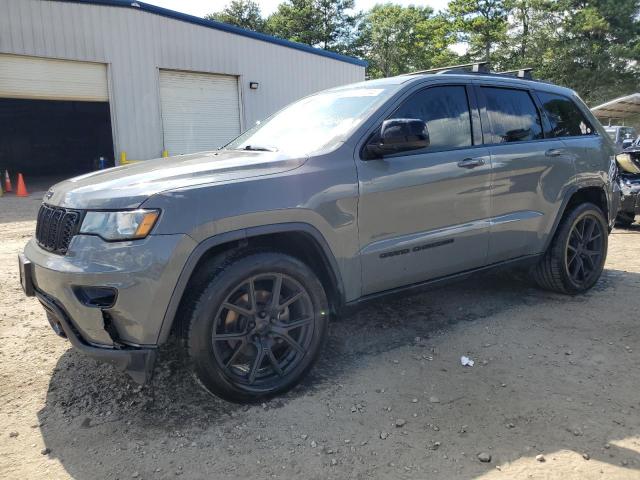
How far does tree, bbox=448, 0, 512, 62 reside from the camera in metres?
39.3

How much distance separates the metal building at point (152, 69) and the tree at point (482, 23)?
23.5m

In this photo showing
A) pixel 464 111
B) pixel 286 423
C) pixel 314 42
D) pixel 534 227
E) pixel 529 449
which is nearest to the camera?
pixel 529 449

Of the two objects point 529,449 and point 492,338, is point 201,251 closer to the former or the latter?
point 529,449

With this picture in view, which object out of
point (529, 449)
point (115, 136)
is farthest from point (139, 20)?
point (529, 449)

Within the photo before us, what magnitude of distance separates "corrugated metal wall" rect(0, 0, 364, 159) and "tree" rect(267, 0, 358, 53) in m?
26.5

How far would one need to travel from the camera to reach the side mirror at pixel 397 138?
3.08 m

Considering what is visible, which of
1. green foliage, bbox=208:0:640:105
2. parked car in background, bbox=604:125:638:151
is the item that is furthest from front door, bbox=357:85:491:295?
green foliage, bbox=208:0:640:105

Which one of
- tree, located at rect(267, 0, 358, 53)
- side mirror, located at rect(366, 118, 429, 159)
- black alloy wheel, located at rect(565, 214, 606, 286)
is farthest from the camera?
tree, located at rect(267, 0, 358, 53)

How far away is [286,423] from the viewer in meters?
2.76

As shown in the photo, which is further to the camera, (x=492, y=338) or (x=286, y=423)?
(x=492, y=338)

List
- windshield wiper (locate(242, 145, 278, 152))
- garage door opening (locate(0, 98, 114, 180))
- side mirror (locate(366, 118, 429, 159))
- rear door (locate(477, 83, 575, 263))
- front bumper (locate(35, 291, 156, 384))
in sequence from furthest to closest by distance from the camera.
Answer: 1. garage door opening (locate(0, 98, 114, 180))
2. rear door (locate(477, 83, 575, 263))
3. windshield wiper (locate(242, 145, 278, 152))
4. side mirror (locate(366, 118, 429, 159))
5. front bumper (locate(35, 291, 156, 384))

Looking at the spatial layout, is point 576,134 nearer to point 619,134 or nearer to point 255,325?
point 255,325

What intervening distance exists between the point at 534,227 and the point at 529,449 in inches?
86.7

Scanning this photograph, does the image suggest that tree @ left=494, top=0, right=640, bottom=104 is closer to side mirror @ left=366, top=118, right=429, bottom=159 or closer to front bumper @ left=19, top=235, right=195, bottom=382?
side mirror @ left=366, top=118, right=429, bottom=159
